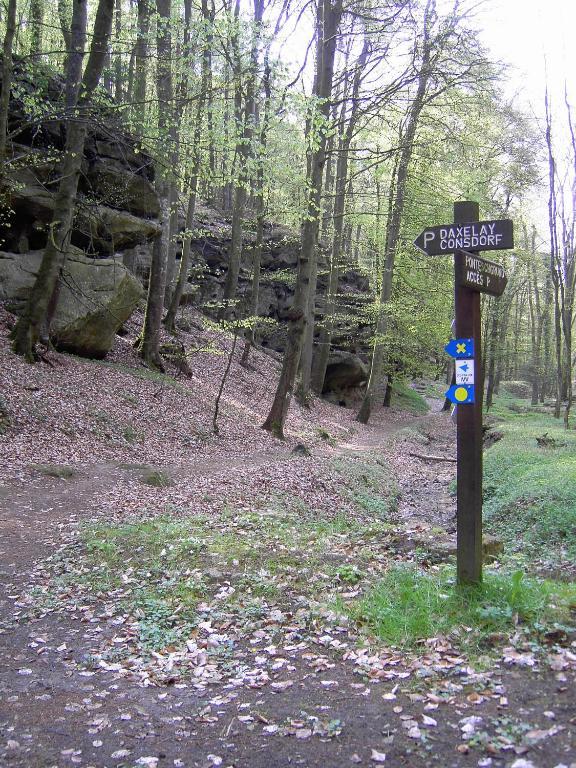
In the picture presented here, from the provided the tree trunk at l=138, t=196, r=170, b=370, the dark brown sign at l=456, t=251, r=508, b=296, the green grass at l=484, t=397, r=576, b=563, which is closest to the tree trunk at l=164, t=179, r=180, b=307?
the tree trunk at l=138, t=196, r=170, b=370

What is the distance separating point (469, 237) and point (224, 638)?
4192 mm

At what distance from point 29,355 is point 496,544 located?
12.0 meters

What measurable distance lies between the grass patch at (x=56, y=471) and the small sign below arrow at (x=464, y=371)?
25.5 feet

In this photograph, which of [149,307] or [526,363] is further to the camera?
[526,363]

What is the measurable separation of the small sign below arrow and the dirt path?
226cm

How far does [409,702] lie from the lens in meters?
4.04

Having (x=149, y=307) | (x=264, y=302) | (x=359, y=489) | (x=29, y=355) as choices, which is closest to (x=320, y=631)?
(x=359, y=489)

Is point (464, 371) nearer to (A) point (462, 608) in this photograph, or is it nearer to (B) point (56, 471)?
(A) point (462, 608)

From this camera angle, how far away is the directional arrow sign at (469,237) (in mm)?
5332

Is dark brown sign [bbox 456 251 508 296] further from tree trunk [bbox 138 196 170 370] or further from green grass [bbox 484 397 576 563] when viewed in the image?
tree trunk [bbox 138 196 170 370]

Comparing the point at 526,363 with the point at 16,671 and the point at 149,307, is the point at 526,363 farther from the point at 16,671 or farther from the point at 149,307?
the point at 16,671

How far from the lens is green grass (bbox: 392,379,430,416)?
1371 inches

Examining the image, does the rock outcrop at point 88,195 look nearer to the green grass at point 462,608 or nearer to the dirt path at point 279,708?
the dirt path at point 279,708

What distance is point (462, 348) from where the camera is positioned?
539 cm
